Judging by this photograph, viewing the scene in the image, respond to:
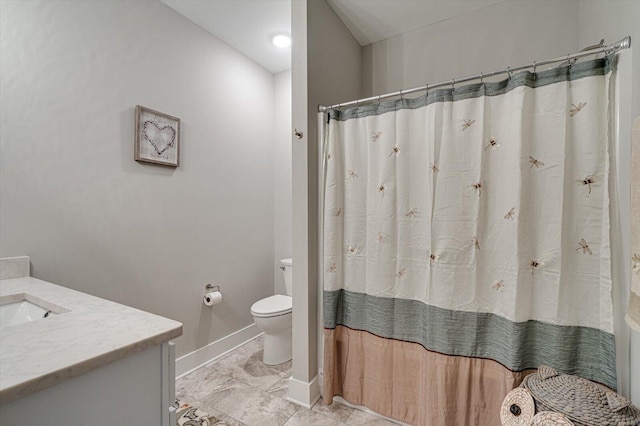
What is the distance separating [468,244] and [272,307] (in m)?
1.54

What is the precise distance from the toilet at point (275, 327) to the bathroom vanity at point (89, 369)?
1.38m

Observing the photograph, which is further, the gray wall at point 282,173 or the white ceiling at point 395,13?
the gray wall at point 282,173

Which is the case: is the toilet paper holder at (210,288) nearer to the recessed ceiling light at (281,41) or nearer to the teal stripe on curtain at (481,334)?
the teal stripe on curtain at (481,334)

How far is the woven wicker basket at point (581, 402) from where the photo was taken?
0.89 m

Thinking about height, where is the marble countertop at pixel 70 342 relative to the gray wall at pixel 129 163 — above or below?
below

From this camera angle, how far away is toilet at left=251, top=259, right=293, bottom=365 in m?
2.21

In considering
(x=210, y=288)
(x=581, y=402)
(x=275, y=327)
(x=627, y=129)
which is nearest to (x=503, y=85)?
(x=627, y=129)

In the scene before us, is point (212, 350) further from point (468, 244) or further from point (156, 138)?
point (468, 244)

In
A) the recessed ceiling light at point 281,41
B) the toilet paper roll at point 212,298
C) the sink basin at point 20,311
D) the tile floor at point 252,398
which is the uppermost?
the recessed ceiling light at point 281,41

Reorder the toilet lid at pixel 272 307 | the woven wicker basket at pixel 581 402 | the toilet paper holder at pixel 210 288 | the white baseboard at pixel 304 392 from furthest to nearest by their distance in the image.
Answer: the toilet paper holder at pixel 210 288 < the toilet lid at pixel 272 307 < the white baseboard at pixel 304 392 < the woven wicker basket at pixel 581 402

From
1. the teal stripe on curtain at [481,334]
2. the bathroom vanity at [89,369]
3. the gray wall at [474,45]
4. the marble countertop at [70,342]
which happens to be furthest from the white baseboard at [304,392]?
the gray wall at [474,45]

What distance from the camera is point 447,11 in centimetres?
207

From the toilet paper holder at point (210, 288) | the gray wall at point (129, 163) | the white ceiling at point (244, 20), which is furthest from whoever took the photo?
the toilet paper holder at point (210, 288)

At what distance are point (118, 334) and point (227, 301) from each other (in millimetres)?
1857
